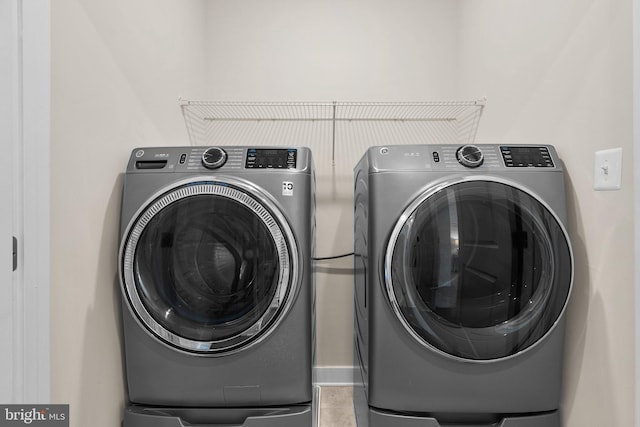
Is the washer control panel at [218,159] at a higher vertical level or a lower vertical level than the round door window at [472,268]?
higher

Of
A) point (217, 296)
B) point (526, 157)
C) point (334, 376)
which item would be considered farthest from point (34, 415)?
point (526, 157)

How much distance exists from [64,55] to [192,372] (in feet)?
3.37

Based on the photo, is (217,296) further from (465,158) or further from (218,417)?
(465,158)

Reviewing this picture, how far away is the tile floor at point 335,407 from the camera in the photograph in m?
1.50

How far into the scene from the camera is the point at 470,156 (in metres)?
1.10

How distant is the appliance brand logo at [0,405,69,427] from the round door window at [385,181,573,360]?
966 millimetres

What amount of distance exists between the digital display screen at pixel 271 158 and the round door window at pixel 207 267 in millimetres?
120

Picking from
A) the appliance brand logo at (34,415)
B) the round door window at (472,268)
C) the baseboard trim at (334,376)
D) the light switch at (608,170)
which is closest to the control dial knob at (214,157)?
the round door window at (472,268)

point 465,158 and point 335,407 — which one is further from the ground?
point 465,158

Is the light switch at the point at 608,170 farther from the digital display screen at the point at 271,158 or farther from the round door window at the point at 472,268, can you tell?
the digital display screen at the point at 271,158

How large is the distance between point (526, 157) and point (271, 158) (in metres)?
0.86

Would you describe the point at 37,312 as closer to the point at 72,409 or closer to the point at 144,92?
the point at 72,409

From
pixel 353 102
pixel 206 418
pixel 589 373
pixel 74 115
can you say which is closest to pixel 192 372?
pixel 206 418

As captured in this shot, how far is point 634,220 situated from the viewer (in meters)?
0.83
